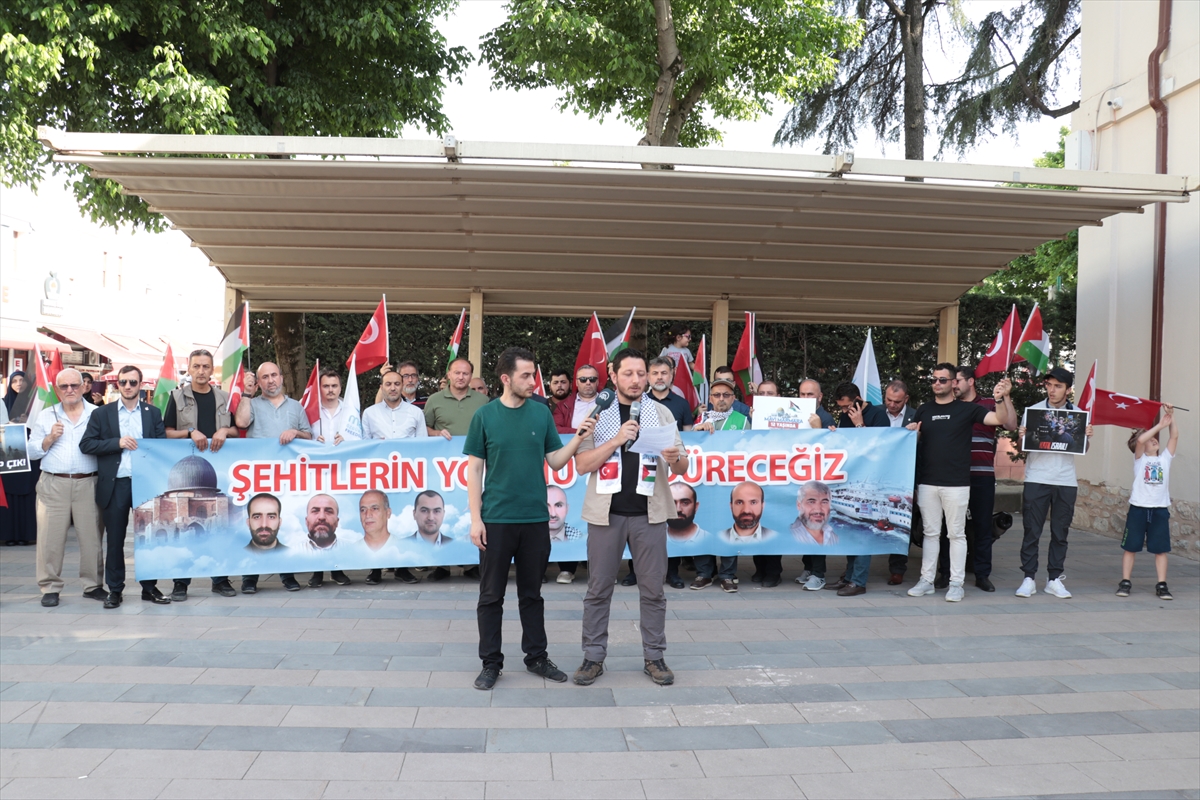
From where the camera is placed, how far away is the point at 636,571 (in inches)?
214

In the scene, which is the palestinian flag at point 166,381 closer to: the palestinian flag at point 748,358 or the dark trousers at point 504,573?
the dark trousers at point 504,573

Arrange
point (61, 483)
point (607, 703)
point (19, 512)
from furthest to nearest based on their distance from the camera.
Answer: point (19, 512)
point (61, 483)
point (607, 703)

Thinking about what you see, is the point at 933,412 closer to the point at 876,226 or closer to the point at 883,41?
the point at 876,226

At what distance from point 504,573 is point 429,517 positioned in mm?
2884

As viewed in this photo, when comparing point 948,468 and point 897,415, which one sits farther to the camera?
point 897,415

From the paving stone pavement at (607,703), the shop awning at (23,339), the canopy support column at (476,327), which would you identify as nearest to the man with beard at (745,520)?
the paving stone pavement at (607,703)

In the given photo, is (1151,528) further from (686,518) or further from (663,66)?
(663,66)

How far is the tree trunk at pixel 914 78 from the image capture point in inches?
712

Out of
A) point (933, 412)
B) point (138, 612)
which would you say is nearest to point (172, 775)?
point (138, 612)

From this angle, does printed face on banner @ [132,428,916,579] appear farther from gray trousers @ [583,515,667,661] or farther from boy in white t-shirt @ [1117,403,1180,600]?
gray trousers @ [583,515,667,661]

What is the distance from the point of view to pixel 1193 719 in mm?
5066

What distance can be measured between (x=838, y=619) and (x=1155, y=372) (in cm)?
616

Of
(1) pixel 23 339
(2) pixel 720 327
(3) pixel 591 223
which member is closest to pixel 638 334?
(2) pixel 720 327

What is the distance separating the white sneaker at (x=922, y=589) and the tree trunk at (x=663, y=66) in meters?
8.45
